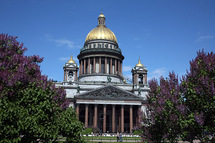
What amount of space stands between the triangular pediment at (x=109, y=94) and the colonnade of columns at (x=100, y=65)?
654 inches

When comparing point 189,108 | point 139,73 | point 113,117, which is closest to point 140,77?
point 139,73

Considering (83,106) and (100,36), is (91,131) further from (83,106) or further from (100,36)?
(100,36)

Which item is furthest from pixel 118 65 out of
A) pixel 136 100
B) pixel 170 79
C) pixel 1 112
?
pixel 1 112

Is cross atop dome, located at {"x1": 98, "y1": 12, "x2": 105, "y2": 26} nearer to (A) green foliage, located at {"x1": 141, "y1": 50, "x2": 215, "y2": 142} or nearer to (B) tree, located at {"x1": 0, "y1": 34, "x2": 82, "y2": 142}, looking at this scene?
(B) tree, located at {"x1": 0, "y1": 34, "x2": 82, "y2": 142}

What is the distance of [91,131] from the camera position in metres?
53.6

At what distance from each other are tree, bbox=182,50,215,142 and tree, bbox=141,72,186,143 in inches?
35.4

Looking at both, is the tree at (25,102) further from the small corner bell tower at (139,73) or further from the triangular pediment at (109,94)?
the small corner bell tower at (139,73)

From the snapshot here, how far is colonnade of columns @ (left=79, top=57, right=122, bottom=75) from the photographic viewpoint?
8038 cm

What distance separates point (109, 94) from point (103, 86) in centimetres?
311

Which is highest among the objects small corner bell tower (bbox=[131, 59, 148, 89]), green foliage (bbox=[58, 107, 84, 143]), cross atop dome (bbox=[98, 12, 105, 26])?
cross atop dome (bbox=[98, 12, 105, 26])

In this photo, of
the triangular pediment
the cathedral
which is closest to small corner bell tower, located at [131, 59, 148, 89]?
the cathedral

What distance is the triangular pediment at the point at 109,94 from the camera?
2440 inches

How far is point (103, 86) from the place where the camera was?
64.3 metres

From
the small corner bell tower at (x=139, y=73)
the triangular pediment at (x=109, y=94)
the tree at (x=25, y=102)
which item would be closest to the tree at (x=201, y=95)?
the tree at (x=25, y=102)
